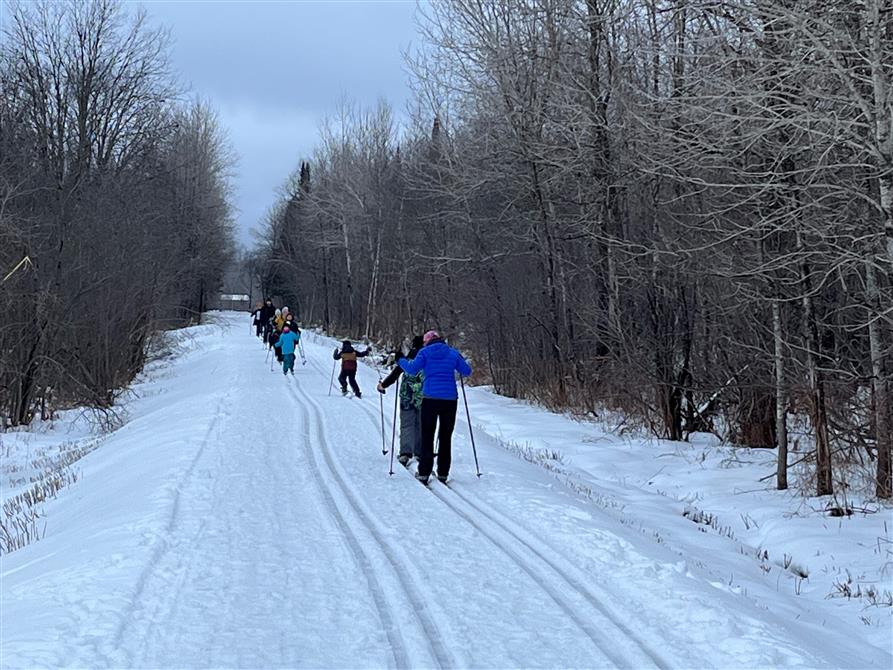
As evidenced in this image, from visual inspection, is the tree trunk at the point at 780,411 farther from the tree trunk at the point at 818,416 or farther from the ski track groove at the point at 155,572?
the ski track groove at the point at 155,572

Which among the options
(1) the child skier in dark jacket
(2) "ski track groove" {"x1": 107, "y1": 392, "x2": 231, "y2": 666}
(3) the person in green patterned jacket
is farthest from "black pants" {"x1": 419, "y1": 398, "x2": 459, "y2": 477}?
(1) the child skier in dark jacket

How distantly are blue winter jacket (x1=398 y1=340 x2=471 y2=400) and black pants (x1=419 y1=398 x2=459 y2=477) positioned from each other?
0.35 ft

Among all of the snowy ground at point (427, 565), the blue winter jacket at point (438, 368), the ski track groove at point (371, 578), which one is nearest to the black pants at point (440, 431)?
the blue winter jacket at point (438, 368)

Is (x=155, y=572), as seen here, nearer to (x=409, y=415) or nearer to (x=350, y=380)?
(x=409, y=415)

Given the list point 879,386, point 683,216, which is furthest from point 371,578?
point 683,216

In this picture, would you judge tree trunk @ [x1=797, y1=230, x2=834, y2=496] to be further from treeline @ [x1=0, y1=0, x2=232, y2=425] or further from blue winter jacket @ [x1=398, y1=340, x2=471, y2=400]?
treeline @ [x1=0, y1=0, x2=232, y2=425]

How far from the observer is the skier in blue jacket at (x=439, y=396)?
11.4 m

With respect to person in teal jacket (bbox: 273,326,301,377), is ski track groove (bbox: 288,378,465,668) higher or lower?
lower

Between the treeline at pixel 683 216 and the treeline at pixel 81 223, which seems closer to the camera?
the treeline at pixel 683 216

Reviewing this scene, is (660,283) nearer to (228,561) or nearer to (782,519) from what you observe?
(782,519)

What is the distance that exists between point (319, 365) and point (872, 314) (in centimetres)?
2363

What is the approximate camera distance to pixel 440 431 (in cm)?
1145

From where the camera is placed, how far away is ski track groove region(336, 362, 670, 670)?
5.50 m

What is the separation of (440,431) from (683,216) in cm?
633
